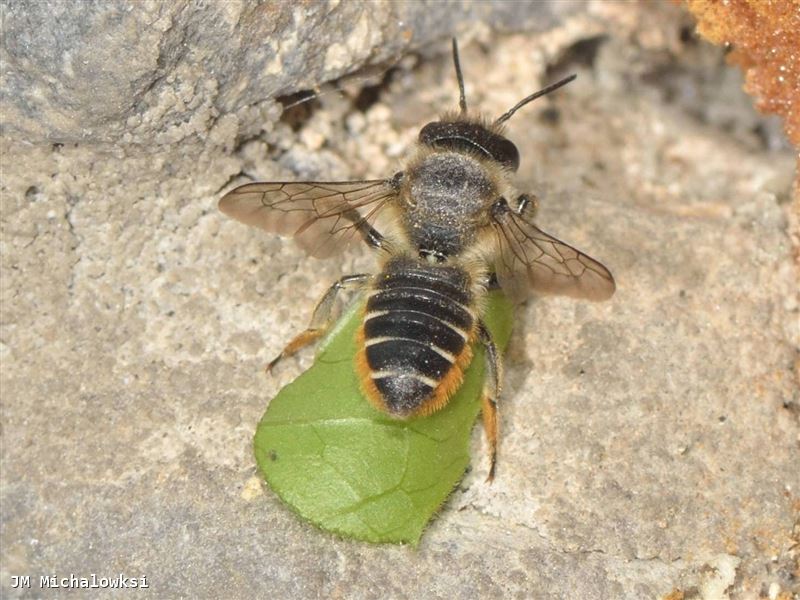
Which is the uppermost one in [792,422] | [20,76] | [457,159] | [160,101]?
[20,76]

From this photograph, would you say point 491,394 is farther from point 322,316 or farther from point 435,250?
point 322,316

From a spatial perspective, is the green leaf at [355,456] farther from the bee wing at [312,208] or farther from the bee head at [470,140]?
the bee head at [470,140]

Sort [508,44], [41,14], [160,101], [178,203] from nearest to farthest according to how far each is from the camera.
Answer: [41,14] < [160,101] < [178,203] < [508,44]

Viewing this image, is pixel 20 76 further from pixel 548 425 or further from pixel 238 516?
pixel 548 425

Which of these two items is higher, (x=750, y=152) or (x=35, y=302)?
(x=35, y=302)

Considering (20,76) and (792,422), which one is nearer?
(20,76)

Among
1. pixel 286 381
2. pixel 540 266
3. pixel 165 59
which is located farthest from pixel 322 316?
pixel 165 59

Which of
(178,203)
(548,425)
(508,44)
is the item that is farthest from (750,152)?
(178,203)
